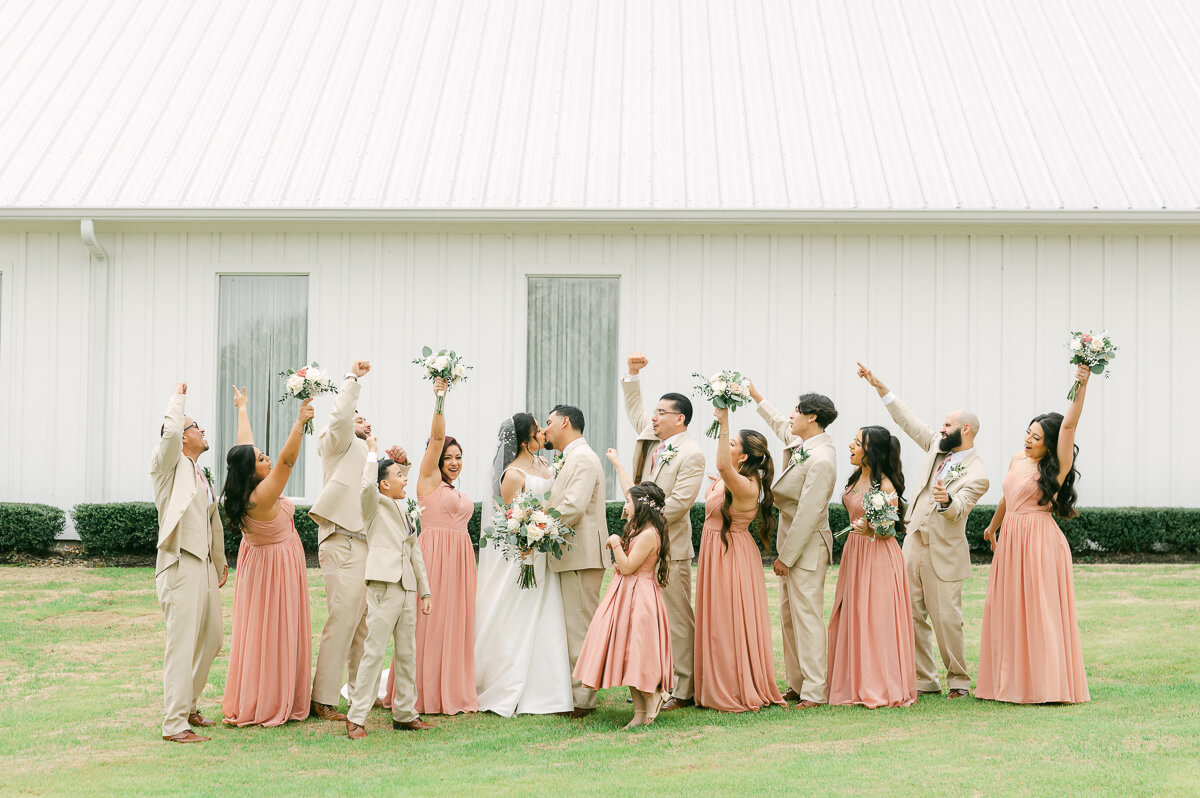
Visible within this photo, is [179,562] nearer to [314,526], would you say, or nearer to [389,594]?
[389,594]

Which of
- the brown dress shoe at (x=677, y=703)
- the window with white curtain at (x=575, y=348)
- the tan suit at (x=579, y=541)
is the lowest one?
the brown dress shoe at (x=677, y=703)

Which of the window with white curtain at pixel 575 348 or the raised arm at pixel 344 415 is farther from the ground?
the window with white curtain at pixel 575 348

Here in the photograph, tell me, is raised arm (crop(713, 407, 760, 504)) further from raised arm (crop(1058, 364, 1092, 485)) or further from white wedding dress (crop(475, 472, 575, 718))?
raised arm (crop(1058, 364, 1092, 485))

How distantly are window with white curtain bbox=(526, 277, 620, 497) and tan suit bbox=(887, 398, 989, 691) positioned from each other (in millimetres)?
6702

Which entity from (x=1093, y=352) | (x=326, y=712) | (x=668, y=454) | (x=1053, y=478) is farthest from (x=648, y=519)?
(x=1093, y=352)

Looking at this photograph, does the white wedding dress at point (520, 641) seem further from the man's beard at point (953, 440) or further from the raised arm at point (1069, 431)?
the raised arm at point (1069, 431)

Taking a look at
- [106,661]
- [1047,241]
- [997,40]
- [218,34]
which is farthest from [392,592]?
[997,40]

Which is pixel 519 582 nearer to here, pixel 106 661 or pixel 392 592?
pixel 392 592

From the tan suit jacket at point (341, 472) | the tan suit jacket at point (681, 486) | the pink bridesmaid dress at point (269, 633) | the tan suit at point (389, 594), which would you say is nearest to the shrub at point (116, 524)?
the pink bridesmaid dress at point (269, 633)

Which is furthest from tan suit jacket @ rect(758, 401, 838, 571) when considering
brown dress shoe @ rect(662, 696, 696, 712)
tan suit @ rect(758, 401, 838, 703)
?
brown dress shoe @ rect(662, 696, 696, 712)

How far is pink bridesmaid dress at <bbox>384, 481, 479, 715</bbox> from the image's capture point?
814 cm

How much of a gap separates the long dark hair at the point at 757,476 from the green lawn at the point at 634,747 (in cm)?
126

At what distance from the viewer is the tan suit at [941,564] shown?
27.8 feet

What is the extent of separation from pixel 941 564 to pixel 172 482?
5.40m
